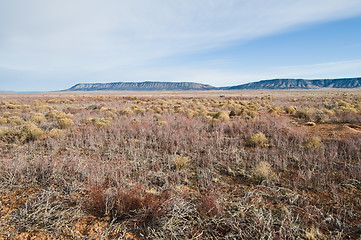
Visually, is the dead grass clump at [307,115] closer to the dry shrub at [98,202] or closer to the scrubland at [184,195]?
the scrubland at [184,195]

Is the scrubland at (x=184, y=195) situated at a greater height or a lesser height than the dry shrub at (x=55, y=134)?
lesser

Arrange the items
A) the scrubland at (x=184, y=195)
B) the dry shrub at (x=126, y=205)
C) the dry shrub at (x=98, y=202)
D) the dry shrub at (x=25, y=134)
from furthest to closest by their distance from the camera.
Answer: the dry shrub at (x=25, y=134) → the dry shrub at (x=98, y=202) → the dry shrub at (x=126, y=205) → the scrubland at (x=184, y=195)

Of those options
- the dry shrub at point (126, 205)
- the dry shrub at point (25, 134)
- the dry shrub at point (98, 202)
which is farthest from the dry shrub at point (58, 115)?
the dry shrub at point (126, 205)

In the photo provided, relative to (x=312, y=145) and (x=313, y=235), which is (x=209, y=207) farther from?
(x=312, y=145)

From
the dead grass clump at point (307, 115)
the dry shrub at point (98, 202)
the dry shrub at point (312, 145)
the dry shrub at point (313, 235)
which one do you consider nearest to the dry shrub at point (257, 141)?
the dry shrub at point (312, 145)

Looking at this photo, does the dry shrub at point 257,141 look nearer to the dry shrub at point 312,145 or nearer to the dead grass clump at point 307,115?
the dry shrub at point 312,145

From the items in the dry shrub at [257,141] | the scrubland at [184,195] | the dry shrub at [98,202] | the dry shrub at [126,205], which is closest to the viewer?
the scrubland at [184,195]

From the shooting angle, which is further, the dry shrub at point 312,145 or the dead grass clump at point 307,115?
the dead grass clump at point 307,115

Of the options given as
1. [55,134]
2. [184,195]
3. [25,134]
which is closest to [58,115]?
[25,134]

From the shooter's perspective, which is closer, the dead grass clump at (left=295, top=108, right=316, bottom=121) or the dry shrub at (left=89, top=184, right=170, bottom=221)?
the dry shrub at (left=89, top=184, right=170, bottom=221)

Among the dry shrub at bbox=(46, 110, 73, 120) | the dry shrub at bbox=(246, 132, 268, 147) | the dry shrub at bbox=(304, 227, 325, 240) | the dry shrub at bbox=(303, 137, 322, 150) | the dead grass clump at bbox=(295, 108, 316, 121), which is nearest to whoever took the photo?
the dry shrub at bbox=(304, 227, 325, 240)

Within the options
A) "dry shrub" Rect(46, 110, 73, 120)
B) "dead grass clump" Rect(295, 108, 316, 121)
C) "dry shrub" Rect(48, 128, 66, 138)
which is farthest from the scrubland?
"dead grass clump" Rect(295, 108, 316, 121)

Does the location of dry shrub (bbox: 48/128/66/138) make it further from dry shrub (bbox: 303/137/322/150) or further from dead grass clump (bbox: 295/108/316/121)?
dead grass clump (bbox: 295/108/316/121)

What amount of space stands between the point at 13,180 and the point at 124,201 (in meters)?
2.67
